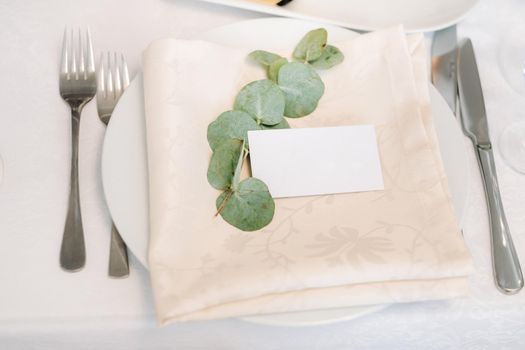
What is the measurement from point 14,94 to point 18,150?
0.07 metres

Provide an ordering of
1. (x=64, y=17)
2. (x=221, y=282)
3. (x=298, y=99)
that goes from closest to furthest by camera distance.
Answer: (x=221, y=282)
(x=298, y=99)
(x=64, y=17)

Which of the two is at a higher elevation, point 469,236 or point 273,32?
point 273,32

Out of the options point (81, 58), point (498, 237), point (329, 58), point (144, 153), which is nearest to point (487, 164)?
point (498, 237)

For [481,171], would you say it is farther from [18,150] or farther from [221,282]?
[18,150]

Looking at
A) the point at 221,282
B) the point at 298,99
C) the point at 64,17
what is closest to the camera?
the point at 221,282

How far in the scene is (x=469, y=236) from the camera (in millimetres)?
478

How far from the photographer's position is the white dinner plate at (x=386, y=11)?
598 mm

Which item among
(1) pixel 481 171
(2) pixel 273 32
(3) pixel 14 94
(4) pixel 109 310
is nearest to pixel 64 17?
(3) pixel 14 94

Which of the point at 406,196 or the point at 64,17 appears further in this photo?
the point at 64,17

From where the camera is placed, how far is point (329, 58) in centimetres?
50

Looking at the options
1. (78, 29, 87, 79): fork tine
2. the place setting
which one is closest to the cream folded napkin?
the place setting

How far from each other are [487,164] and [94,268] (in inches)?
16.3

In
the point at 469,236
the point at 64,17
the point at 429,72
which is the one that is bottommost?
the point at 469,236

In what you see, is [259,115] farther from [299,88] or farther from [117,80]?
[117,80]
